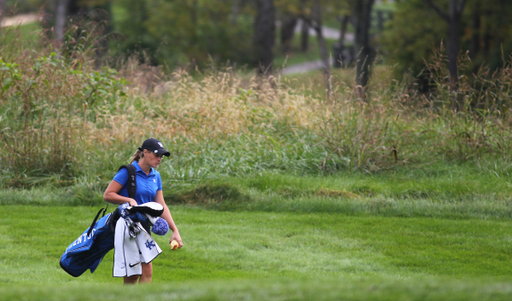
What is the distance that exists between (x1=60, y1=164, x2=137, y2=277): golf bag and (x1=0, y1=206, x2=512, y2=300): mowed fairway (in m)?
0.19

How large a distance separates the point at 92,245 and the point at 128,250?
391mm

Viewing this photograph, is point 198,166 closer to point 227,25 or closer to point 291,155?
point 291,155

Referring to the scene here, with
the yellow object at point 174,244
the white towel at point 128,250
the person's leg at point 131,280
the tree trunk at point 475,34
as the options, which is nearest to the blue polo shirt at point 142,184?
the white towel at point 128,250

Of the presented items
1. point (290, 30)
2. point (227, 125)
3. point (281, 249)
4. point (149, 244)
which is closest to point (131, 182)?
point (149, 244)

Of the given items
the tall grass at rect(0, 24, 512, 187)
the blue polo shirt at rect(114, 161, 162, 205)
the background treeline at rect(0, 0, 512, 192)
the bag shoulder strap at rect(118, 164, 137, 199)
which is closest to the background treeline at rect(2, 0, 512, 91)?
the background treeline at rect(0, 0, 512, 192)

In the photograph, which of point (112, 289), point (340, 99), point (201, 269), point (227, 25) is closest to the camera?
point (112, 289)

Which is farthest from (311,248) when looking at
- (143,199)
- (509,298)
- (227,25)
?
(227,25)

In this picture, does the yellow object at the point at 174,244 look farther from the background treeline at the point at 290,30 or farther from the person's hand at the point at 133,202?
the background treeline at the point at 290,30

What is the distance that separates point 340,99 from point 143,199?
625 centimetres

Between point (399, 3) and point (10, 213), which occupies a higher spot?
point (399, 3)

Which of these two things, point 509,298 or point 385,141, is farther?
point 385,141

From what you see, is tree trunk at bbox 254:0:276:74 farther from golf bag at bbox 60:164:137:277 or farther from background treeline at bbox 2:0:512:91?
golf bag at bbox 60:164:137:277

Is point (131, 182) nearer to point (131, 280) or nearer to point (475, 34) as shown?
point (131, 280)

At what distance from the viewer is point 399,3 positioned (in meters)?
25.3
